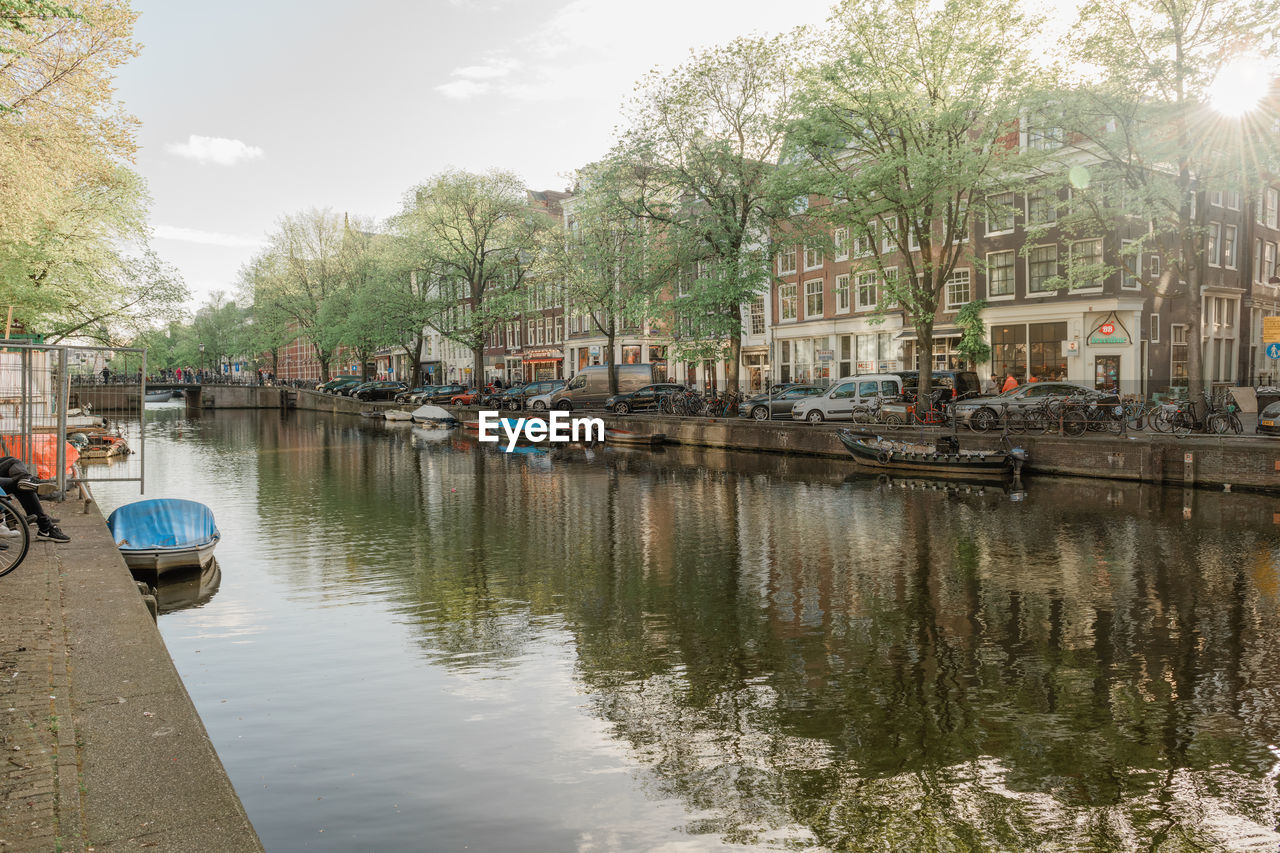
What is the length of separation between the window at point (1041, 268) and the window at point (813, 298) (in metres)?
15.0

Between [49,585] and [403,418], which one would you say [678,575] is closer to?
[49,585]

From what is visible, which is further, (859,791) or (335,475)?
(335,475)

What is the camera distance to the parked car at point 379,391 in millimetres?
76750

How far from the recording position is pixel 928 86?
1238 inches

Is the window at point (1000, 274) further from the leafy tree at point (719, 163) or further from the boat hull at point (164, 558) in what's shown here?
the boat hull at point (164, 558)

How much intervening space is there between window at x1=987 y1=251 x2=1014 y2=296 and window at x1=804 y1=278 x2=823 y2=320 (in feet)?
41.7

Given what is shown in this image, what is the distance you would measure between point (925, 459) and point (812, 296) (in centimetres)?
3055

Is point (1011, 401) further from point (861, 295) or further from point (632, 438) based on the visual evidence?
point (861, 295)

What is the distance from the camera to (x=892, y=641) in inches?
404

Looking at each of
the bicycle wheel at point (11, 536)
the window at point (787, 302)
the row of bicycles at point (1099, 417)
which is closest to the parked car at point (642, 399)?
the window at point (787, 302)

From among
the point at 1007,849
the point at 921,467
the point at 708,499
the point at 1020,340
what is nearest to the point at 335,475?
the point at 708,499

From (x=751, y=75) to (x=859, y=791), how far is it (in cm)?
3641

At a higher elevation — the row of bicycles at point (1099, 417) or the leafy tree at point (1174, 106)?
the leafy tree at point (1174, 106)

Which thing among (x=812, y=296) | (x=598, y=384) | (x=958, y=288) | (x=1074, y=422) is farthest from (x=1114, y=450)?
(x=812, y=296)
